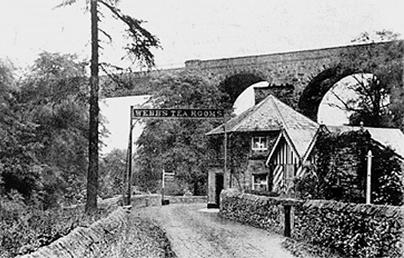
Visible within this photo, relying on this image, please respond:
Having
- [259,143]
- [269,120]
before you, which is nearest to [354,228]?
[269,120]

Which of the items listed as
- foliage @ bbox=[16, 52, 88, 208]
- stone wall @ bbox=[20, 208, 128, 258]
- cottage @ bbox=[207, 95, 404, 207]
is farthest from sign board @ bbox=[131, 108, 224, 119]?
stone wall @ bbox=[20, 208, 128, 258]

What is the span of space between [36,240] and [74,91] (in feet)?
28.3

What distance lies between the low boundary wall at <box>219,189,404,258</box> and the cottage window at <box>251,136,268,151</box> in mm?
9736

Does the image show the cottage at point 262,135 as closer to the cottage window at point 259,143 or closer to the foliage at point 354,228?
the cottage window at point 259,143

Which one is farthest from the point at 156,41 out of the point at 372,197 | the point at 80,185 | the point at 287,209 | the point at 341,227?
the point at 80,185

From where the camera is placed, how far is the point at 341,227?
954 centimetres

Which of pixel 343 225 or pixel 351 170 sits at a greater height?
pixel 351 170

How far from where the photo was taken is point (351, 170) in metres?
13.4

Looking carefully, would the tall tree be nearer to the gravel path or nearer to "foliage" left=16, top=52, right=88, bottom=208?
the gravel path

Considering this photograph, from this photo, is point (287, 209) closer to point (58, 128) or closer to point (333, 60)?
point (58, 128)

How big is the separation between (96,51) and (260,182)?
12.2 m

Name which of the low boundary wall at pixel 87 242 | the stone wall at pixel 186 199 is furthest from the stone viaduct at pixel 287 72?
the low boundary wall at pixel 87 242

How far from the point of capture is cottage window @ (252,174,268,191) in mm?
24144

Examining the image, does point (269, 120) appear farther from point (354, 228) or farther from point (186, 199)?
point (354, 228)
